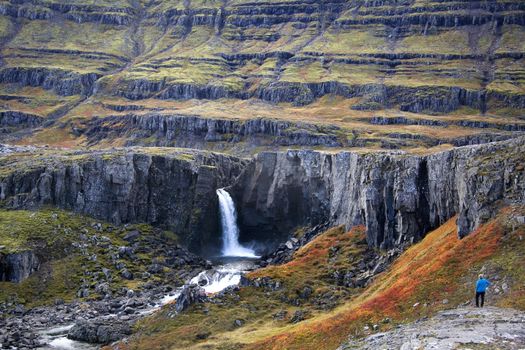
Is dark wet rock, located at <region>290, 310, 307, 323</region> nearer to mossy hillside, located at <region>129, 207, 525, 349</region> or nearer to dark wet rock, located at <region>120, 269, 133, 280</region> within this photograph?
mossy hillside, located at <region>129, 207, 525, 349</region>

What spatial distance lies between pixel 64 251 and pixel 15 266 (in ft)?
37.8

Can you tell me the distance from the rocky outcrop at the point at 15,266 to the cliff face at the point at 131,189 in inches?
884

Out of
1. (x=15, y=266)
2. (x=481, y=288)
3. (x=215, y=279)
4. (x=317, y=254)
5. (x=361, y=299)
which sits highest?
(x=481, y=288)

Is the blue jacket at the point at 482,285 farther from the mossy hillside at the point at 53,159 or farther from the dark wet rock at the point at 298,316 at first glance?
the mossy hillside at the point at 53,159

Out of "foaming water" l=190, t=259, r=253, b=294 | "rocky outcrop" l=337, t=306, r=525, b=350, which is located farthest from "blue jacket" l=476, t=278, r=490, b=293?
"foaming water" l=190, t=259, r=253, b=294

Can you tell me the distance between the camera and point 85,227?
456 feet

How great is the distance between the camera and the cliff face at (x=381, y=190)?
76375 mm

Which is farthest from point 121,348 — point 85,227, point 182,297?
point 85,227

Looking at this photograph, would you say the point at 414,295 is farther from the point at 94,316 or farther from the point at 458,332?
the point at 94,316

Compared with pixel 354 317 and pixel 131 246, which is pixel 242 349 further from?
pixel 131 246

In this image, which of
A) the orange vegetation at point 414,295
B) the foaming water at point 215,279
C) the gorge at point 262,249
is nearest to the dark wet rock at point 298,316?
the gorge at point 262,249

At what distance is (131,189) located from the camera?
151 meters

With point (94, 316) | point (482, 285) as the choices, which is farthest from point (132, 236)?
point (482, 285)

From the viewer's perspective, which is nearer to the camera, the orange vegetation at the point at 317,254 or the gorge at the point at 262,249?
the gorge at the point at 262,249
